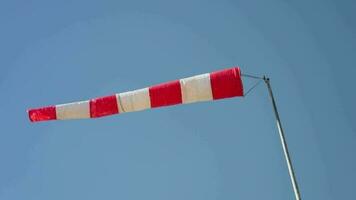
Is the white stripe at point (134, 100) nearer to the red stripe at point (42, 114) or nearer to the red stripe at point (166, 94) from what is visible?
the red stripe at point (166, 94)

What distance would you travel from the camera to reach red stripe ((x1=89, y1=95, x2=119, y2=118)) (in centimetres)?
1273

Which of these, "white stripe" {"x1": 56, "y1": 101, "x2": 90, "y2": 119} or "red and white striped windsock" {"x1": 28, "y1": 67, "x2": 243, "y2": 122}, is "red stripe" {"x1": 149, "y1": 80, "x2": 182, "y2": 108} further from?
"white stripe" {"x1": 56, "y1": 101, "x2": 90, "y2": 119}

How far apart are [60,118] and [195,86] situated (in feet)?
12.6

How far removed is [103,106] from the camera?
12805 millimetres

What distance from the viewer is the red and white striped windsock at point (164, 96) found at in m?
11.8

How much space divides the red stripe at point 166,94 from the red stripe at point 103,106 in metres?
1.14

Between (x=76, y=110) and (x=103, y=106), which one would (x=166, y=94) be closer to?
(x=103, y=106)

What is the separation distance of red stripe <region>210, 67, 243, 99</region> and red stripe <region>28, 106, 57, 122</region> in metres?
4.43

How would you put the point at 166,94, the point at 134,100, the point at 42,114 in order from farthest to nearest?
the point at 42,114 → the point at 134,100 → the point at 166,94

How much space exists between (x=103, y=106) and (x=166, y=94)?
5.95 feet

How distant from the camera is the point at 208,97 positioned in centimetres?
1191

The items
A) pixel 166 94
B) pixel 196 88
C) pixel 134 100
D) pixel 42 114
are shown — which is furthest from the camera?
pixel 42 114

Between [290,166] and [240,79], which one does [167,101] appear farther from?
[290,166]

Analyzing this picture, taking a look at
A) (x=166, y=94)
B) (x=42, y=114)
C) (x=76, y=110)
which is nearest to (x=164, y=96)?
(x=166, y=94)
